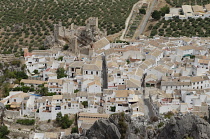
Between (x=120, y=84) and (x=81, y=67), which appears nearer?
(x=120, y=84)

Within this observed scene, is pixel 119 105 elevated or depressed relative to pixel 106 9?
depressed

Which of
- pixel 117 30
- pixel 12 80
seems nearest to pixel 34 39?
pixel 117 30

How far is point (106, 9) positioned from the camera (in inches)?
2516

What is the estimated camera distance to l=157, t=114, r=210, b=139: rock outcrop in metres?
20.0

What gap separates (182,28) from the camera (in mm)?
55750

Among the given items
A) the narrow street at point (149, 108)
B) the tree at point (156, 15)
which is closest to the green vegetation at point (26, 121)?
the narrow street at point (149, 108)

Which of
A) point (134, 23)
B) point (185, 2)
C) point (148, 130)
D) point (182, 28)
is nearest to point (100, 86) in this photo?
point (148, 130)

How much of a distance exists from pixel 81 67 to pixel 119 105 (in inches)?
271

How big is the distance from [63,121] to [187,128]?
14.5 m

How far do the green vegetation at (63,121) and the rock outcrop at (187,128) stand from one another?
13.0 m

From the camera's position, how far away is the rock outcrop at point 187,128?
789 inches

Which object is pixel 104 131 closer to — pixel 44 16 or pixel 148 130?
pixel 148 130

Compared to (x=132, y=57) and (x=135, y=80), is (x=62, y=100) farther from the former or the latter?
(x=132, y=57)

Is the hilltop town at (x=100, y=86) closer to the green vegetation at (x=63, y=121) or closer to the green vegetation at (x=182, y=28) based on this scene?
the green vegetation at (x=63, y=121)
